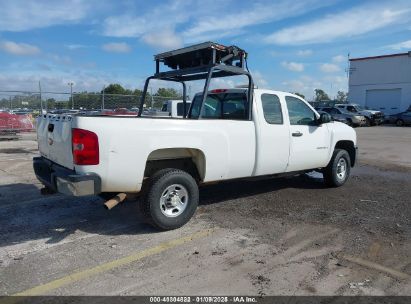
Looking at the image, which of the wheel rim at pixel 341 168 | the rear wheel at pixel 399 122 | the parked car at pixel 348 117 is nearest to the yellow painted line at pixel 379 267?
the wheel rim at pixel 341 168

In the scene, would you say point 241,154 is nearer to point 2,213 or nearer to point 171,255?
point 171,255

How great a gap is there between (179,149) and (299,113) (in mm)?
2661

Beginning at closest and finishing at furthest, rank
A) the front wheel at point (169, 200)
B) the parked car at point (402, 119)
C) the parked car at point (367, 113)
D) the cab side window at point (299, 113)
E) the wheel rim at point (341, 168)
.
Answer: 1. the front wheel at point (169, 200)
2. the cab side window at point (299, 113)
3. the wheel rim at point (341, 168)
4. the parked car at point (367, 113)
5. the parked car at point (402, 119)

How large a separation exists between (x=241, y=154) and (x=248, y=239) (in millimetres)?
1324

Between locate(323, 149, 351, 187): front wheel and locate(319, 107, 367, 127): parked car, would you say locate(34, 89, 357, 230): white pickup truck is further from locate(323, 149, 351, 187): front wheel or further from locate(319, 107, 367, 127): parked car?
locate(319, 107, 367, 127): parked car

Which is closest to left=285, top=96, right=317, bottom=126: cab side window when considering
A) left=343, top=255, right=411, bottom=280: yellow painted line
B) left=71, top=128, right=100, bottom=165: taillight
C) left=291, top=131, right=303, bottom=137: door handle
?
left=291, top=131, right=303, bottom=137: door handle

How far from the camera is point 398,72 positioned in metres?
43.0

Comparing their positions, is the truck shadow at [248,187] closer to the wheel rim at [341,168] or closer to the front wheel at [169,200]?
the wheel rim at [341,168]

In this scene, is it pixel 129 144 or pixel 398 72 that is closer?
pixel 129 144

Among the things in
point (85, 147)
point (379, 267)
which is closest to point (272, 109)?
point (379, 267)

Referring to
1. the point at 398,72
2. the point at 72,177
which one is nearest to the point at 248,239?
the point at 72,177

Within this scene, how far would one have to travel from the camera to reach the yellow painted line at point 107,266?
3654 mm

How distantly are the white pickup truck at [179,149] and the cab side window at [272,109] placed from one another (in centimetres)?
2

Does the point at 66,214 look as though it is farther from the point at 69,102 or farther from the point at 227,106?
the point at 69,102
